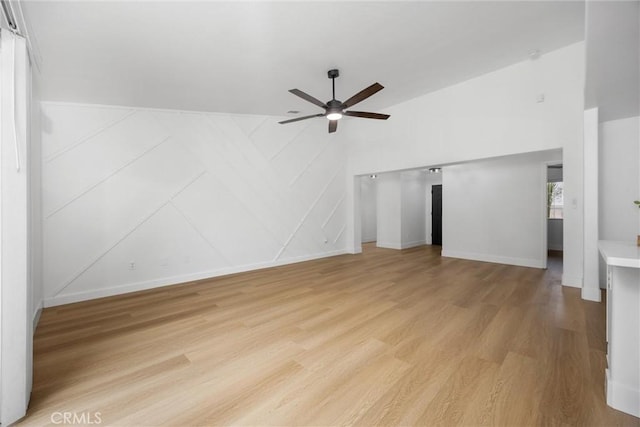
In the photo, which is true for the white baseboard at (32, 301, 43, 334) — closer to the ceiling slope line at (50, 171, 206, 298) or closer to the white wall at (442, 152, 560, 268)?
the ceiling slope line at (50, 171, 206, 298)

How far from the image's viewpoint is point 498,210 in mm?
5785

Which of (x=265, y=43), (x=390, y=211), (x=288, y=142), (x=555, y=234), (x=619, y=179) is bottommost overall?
(x=555, y=234)

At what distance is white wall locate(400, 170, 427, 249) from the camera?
7.75 metres

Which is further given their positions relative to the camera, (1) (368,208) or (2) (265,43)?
(1) (368,208)

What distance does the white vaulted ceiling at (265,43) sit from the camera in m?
2.56

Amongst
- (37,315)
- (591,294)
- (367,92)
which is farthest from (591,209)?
(37,315)

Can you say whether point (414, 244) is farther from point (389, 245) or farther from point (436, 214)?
point (436, 214)

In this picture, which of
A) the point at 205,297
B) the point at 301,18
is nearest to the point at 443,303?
the point at 205,297

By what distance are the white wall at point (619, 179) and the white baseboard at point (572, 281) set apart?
0.23 m

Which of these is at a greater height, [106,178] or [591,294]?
Result: [106,178]

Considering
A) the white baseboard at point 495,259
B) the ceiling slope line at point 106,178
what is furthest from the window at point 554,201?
the ceiling slope line at point 106,178

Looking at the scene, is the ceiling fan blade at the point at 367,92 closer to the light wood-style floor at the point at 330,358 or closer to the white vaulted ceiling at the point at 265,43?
the white vaulted ceiling at the point at 265,43

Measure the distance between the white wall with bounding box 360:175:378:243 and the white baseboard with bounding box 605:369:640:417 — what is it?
7.69 meters

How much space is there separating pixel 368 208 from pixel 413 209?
6.24 feet
